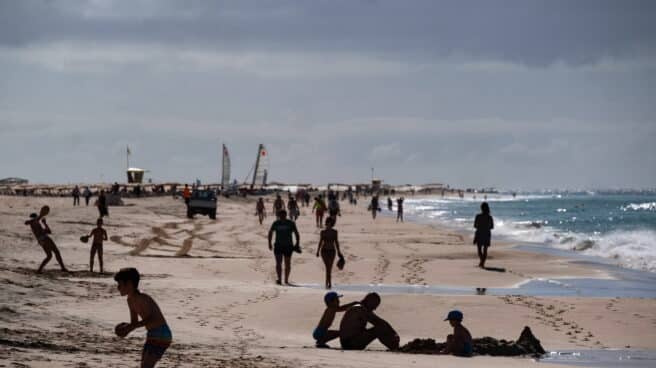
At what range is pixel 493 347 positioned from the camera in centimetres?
1230

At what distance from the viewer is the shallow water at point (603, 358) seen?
1210 centimetres

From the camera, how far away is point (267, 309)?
16.3 meters

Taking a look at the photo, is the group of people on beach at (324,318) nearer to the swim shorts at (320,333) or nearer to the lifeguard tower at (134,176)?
the swim shorts at (320,333)

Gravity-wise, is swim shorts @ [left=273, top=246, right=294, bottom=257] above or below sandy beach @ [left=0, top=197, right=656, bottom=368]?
above

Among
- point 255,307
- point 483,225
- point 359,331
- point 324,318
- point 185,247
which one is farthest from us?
point 185,247

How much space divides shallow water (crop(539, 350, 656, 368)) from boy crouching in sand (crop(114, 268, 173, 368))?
18.5 feet

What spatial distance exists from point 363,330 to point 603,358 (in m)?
3.24

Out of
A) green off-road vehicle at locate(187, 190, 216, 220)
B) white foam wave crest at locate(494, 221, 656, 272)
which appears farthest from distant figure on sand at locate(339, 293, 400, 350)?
green off-road vehicle at locate(187, 190, 216, 220)

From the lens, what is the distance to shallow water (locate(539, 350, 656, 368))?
39.7ft

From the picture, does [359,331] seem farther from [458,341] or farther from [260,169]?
[260,169]

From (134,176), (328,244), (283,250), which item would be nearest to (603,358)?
(328,244)

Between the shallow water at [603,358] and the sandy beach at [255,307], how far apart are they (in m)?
0.36

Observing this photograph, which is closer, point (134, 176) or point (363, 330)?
point (363, 330)

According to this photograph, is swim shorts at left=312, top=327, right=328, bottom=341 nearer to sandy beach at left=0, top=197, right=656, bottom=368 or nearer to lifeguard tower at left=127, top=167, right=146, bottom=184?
sandy beach at left=0, top=197, right=656, bottom=368
